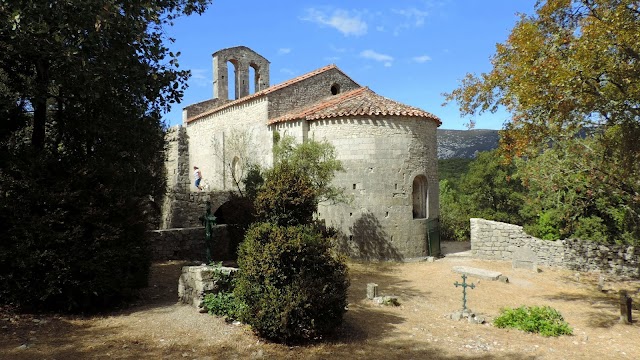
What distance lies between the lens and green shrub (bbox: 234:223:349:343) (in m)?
6.67

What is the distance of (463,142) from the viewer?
5477 inches

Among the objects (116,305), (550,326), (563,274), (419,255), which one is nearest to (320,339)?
(116,305)

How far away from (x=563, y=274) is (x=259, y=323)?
45.8 feet

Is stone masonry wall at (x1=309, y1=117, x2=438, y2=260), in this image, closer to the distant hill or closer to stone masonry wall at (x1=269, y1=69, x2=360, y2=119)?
stone masonry wall at (x1=269, y1=69, x2=360, y2=119)

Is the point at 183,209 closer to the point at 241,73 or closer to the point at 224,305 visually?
the point at 241,73

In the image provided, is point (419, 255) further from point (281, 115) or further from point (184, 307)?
point (184, 307)

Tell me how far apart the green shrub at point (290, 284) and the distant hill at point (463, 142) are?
123 metres

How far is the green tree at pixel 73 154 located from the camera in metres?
7.49

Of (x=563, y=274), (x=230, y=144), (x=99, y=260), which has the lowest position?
(x=563, y=274)

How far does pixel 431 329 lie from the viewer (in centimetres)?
832

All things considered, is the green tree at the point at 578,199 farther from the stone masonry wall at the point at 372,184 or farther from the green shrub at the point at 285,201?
the green shrub at the point at 285,201

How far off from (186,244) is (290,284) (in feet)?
28.4

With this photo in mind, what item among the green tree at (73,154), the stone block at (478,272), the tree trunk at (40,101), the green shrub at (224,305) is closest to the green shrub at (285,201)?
the green shrub at (224,305)

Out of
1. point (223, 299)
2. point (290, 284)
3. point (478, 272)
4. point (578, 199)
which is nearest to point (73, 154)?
point (223, 299)
